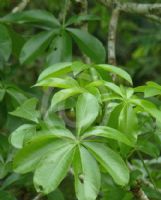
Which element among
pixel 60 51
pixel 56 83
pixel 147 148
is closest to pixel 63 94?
pixel 56 83

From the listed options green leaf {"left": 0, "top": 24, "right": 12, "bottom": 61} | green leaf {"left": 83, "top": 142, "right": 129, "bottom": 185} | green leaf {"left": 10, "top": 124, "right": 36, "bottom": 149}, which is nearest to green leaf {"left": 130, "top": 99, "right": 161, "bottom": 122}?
green leaf {"left": 83, "top": 142, "right": 129, "bottom": 185}

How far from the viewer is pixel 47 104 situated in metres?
1.76

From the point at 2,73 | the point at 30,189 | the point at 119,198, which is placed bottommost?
the point at 30,189

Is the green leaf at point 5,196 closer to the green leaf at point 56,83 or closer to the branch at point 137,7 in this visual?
the green leaf at point 56,83

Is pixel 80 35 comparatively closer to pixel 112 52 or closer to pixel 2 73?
pixel 112 52

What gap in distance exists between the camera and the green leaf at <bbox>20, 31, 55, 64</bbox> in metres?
1.66

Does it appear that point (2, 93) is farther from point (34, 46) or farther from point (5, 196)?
point (5, 196)

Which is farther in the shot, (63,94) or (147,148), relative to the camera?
(147,148)

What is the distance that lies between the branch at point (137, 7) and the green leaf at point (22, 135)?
2.33 ft

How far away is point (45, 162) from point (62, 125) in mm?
156

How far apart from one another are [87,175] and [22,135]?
24cm

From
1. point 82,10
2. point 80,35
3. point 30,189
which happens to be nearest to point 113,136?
point 80,35

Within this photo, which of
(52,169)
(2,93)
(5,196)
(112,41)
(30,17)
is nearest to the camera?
(52,169)

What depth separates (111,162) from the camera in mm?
1056
